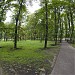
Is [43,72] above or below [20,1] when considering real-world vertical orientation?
below

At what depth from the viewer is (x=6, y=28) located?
25203 mm

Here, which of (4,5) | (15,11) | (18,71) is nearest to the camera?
(18,71)

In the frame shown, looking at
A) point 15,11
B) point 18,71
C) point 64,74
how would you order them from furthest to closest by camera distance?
point 15,11, point 18,71, point 64,74

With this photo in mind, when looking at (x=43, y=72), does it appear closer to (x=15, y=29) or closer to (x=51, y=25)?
(x=15, y=29)

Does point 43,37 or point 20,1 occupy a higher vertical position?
point 20,1

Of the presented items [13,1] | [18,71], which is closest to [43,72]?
[18,71]

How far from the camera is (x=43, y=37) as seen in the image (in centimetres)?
2736

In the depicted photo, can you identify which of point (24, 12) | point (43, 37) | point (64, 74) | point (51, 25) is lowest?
point (64, 74)

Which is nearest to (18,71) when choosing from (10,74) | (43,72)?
(10,74)

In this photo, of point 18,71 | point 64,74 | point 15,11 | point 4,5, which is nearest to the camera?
point 64,74

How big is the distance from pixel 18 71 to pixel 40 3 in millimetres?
16427

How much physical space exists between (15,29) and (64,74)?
16.0 m

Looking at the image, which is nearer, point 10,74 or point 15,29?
point 10,74

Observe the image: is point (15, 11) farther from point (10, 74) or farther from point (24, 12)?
point (10, 74)
